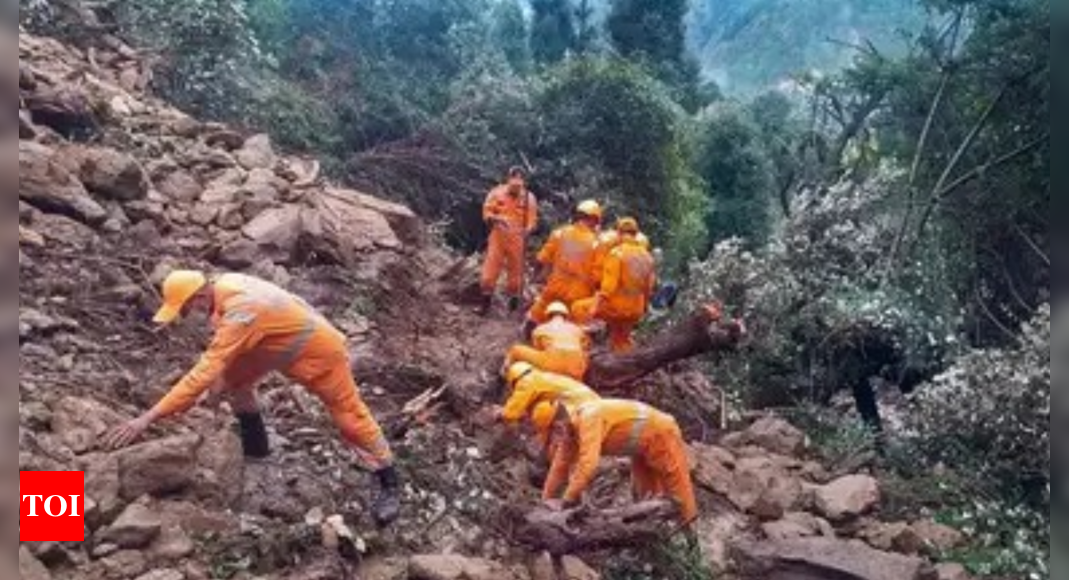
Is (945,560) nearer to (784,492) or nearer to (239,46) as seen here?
(784,492)

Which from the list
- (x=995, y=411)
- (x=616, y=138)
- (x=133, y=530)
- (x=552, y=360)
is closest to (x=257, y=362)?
(x=133, y=530)

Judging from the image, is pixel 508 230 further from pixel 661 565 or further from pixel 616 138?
pixel 616 138

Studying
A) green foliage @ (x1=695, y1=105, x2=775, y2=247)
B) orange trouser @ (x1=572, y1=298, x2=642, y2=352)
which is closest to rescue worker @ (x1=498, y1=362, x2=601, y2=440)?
orange trouser @ (x1=572, y1=298, x2=642, y2=352)

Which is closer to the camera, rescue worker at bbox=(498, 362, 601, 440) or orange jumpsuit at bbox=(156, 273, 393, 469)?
orange jumpsuit at bbox=(156, 273, 393, 469)

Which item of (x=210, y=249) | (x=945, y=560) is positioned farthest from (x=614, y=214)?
(x=945, y=560)

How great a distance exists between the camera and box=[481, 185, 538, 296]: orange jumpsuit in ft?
32.7

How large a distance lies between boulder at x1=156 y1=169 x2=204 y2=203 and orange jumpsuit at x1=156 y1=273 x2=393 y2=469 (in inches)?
144

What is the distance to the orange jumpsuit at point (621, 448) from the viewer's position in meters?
6.54

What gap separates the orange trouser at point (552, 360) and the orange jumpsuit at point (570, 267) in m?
1.49

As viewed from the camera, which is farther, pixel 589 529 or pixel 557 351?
pixel 557 351

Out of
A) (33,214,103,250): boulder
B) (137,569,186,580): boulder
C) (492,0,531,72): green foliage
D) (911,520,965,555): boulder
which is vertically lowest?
(911,520,965,555): boulder

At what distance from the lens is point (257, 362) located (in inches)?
237

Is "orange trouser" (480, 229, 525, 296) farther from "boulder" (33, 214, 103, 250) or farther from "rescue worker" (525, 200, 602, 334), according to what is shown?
"boulder" (33, 214, 103, 250)

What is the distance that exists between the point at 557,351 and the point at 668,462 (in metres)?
1.37
